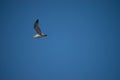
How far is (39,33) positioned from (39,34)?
0.11ft

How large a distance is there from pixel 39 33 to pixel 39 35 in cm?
5

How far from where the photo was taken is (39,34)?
5066 millimetres

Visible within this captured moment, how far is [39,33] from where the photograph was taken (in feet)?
16.5

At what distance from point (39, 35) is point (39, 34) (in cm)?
2

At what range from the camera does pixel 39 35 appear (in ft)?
16.6
